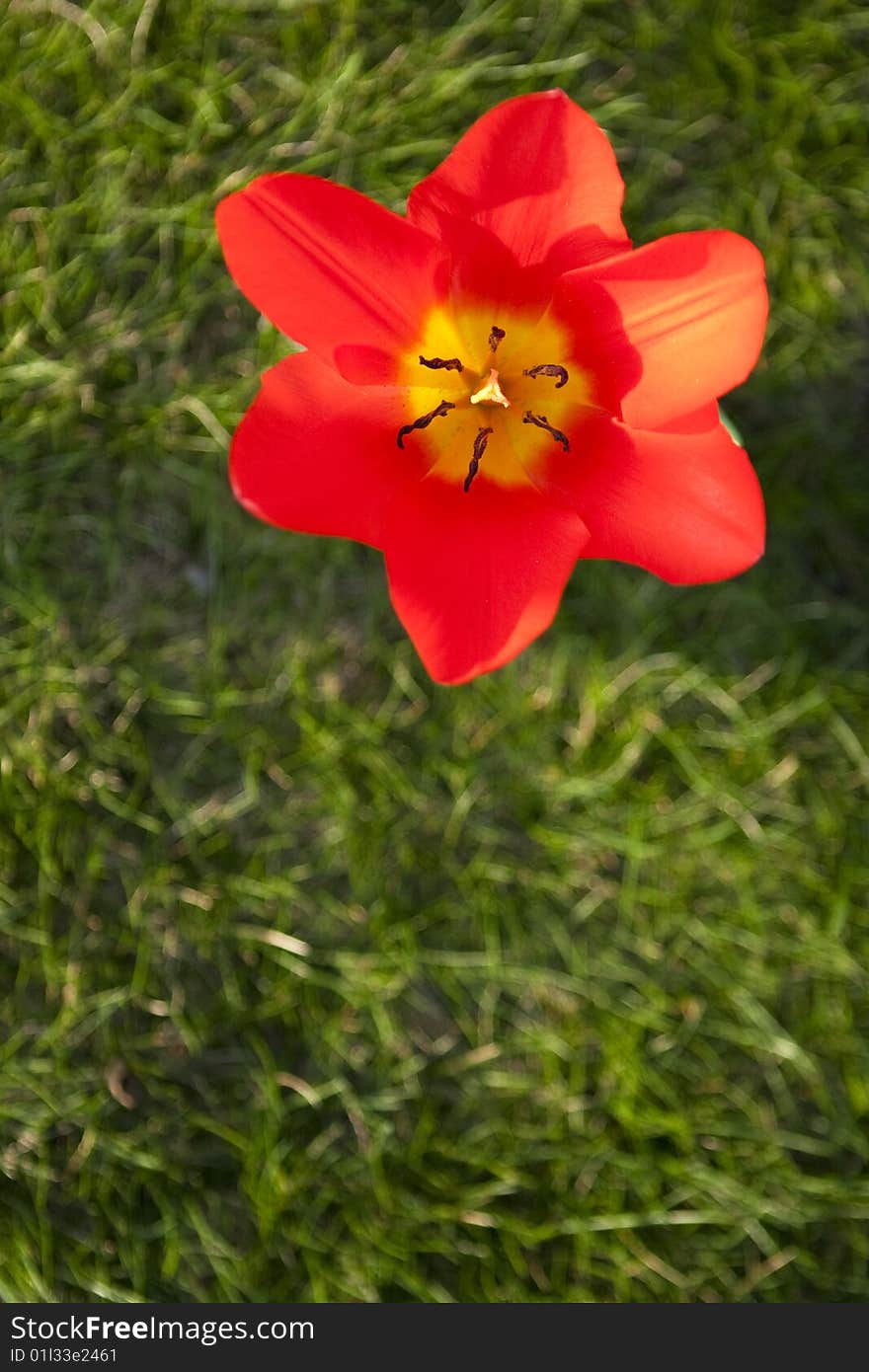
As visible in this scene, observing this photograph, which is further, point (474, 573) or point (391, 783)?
point (391, 783)

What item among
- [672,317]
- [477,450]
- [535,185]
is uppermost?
[535,185]

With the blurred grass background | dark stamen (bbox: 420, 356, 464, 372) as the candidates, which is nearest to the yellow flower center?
dark stamen (bbox: 420, 356, 464, 372)

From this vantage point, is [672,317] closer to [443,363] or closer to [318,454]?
[443,363]

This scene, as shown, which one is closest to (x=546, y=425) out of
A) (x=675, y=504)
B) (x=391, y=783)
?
(x=675, y=504)

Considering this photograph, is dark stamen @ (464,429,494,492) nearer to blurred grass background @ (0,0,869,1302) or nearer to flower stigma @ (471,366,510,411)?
flower stigma @ (471,366,510,411)

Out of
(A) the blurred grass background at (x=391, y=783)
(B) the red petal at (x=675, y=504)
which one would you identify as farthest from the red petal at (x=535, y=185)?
(A) the blurred grass background at (x=391, y=783)
